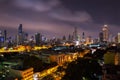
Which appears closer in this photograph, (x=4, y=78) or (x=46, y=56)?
(x=4, y=78)

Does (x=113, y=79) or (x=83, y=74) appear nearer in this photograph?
(x=113, y=79)

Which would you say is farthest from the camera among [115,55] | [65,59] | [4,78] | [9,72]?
[65,59]

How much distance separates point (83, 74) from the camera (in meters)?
12.7

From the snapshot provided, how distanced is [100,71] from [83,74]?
1.67m

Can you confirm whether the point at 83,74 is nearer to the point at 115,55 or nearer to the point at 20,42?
the point at 115,55

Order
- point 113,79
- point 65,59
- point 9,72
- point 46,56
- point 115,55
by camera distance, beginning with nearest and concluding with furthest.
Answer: point 113,79 → point 9,72 → point 115,55 → point 46,56 → point 65,59

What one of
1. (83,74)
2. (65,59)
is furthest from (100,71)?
(65,59)

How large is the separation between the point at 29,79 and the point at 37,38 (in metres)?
49.0

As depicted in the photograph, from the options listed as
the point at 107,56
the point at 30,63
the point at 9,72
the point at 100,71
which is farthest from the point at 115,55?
the point at 9,72

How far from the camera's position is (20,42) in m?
60.8

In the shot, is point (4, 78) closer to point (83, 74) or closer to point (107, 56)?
point (83, 74)

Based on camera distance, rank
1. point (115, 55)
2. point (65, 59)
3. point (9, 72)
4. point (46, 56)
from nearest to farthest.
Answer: point (9, 72) < point (115, 55) < point (46, 56) < point (65, 59)

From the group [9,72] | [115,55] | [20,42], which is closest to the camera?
[9,72]

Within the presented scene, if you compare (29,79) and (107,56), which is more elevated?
(107,56)
